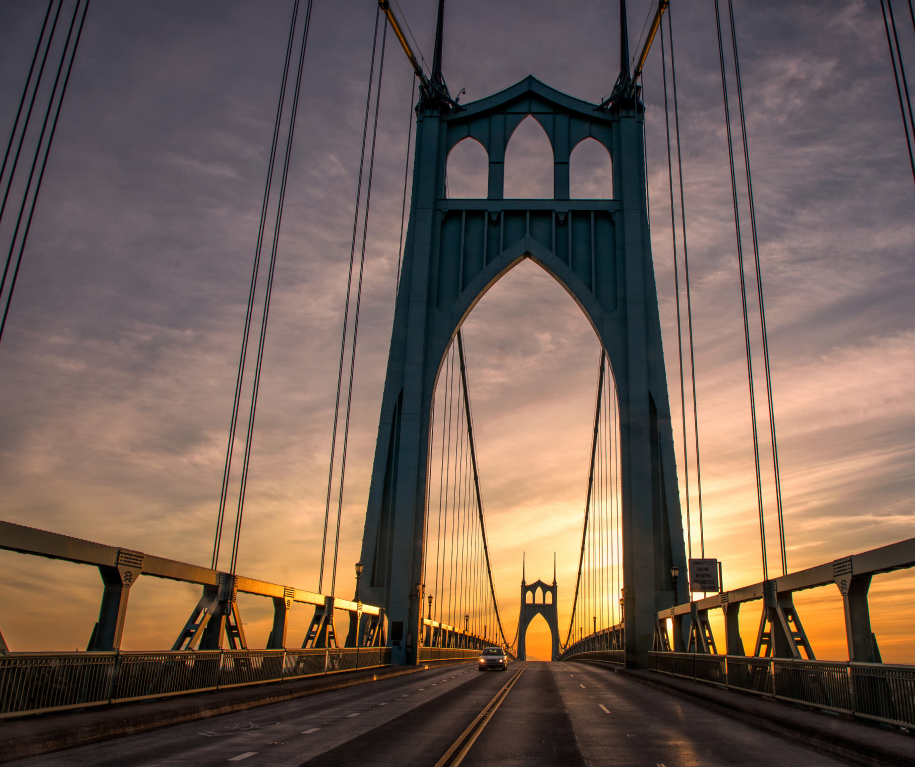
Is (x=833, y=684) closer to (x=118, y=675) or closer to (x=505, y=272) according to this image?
(x=118, y=675)

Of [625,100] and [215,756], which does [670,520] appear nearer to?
[625,100]

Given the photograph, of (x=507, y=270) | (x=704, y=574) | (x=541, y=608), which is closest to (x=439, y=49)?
(x=507, y=270)

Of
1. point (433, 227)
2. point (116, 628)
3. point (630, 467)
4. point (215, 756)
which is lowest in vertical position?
point (215, 756)

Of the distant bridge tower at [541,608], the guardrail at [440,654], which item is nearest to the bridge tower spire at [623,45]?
the guardrail at [440,654]

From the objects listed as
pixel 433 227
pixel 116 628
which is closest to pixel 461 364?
pixel 433 227

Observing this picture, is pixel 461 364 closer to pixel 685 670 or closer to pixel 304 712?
pixel 685 670

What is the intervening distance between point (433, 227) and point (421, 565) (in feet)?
55.1

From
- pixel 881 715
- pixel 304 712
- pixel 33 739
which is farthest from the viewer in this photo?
pixel 304 712

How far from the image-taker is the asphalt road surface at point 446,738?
871 centimetres

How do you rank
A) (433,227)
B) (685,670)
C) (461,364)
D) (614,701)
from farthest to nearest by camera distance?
1. (461,364)
2. (433,227)
3. (685,670)
4. (614,701)

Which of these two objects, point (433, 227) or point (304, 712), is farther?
point (433, 227)

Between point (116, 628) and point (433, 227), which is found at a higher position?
point (433, 227)

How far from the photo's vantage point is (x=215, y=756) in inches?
346

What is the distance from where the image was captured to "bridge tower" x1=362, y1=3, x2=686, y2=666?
34750 millimetres
